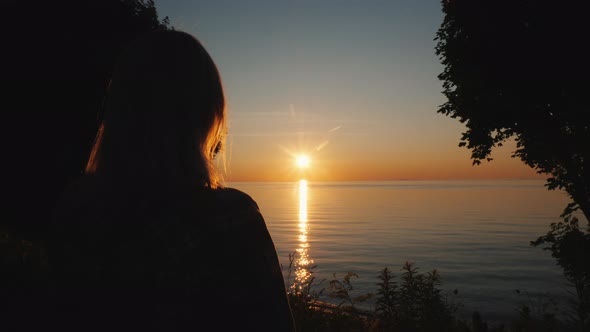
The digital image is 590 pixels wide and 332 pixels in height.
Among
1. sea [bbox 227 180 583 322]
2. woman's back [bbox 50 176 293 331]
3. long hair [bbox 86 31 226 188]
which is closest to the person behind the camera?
woman's back [bbox 50 176 293 331]

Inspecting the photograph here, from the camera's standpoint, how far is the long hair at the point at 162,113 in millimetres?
1403

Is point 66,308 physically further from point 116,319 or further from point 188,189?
point 188,189

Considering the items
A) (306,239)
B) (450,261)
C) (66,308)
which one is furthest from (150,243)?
(306,239)

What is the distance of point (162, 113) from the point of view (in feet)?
5.08

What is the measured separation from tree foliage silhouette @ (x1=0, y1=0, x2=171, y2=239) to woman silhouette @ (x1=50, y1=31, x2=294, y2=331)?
11224mm

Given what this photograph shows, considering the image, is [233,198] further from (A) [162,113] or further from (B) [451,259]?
(B) [451,259]

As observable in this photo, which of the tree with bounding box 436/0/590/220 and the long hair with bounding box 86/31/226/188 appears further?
the tree with bounding box 436/0/590/220

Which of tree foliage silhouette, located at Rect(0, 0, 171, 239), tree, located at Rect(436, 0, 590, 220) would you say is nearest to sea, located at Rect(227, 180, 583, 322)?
tree, located at Rect(436, 0, 590, 220)

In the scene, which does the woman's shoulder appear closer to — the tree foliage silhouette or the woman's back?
the woman's back

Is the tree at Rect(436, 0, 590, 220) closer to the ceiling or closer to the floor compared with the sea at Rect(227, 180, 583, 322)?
closer to the ceiling

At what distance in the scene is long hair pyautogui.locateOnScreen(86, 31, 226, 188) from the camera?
1403mm

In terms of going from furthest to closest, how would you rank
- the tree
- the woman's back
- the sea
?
the sea
the tree
the woman's back

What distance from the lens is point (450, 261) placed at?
90.5ft

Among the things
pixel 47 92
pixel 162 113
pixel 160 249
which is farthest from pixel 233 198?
pixel 47 92
